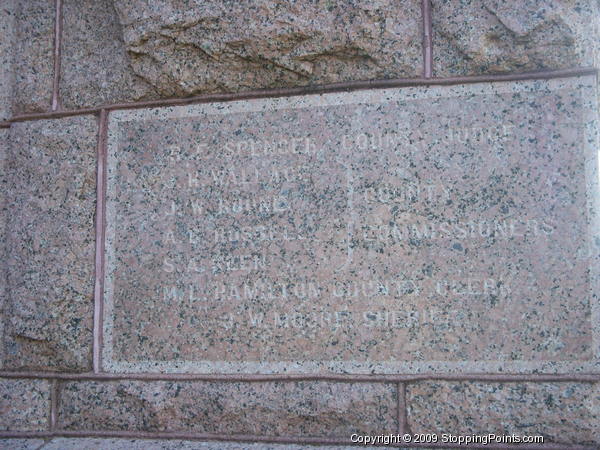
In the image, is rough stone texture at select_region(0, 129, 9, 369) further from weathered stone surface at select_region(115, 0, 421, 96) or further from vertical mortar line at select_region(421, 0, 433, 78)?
vertical mortar line at select_region(421, 0, 433, 78)

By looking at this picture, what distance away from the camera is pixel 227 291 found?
245 centimetres

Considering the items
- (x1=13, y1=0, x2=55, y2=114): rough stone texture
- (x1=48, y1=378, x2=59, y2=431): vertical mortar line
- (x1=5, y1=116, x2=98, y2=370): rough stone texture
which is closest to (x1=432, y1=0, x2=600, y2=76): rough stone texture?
(x1=5, y1=116, x2=98, y2=370): rough stone texture

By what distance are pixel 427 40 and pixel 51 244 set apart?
1.85 meters

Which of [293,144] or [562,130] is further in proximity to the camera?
[293,144]

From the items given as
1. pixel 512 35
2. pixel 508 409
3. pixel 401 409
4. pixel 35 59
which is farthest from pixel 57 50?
pixel 508 409

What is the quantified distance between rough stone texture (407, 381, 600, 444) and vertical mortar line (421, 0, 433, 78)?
50.1 inches

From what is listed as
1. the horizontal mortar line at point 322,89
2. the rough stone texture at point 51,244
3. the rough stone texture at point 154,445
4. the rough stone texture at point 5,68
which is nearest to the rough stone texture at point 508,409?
the rough stone texture at point 154,445

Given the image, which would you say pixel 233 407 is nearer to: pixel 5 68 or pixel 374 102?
pixel 374 102

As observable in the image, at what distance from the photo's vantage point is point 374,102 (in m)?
2.46

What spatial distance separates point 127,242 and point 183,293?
13.5 inches

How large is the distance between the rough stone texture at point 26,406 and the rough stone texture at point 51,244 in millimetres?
90

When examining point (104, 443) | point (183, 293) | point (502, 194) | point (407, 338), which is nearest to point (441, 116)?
point (502, 194)

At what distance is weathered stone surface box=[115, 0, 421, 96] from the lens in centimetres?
245

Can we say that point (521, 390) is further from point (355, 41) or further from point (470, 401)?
point (355, 41)
